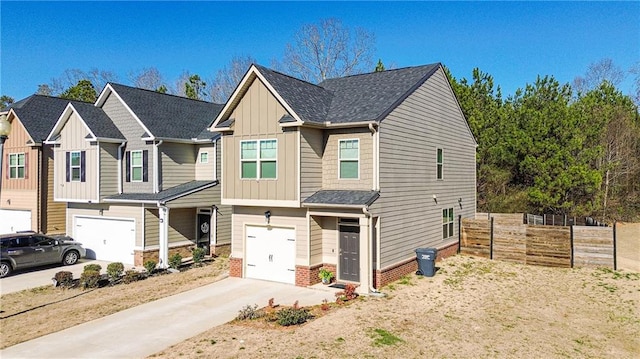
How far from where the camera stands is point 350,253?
51.8ft

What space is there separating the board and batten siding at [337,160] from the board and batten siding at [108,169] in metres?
11.9

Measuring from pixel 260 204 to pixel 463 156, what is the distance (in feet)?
40.0

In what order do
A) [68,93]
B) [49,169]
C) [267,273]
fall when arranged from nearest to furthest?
[267,273], [49,169], [68,93]

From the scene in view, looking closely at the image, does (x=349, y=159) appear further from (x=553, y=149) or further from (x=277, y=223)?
(x=553, y=149)

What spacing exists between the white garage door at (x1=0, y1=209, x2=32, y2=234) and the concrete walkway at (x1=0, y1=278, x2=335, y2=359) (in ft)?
53.3

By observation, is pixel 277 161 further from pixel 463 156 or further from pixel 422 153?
pixel 463 156

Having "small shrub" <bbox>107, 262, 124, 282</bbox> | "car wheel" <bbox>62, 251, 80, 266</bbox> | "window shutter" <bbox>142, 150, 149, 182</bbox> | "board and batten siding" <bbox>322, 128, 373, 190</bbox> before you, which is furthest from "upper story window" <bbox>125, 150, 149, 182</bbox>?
"board and batten siding" <bbox>322, 128, 373, 190</bbox>

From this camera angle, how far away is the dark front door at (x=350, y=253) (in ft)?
51.4

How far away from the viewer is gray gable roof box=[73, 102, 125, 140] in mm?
21452

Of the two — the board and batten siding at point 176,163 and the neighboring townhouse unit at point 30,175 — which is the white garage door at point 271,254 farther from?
the neighboring townhouse unit at point 30,175

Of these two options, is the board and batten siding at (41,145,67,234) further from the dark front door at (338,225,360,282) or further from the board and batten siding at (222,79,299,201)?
the dark front door at (338,225,360,282)

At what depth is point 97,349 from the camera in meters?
10.1

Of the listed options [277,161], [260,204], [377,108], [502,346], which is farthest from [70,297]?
[502,346]

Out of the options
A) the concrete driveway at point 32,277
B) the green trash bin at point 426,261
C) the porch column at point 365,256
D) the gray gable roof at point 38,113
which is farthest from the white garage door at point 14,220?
the green trash bin at point 426,261
